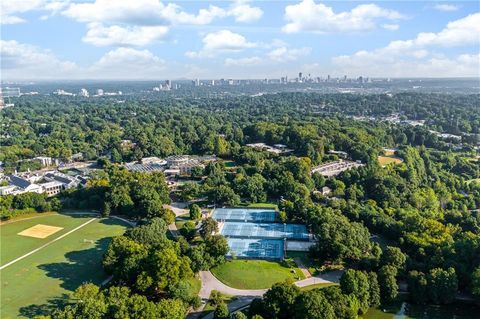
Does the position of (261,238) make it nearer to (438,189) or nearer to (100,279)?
(100,279)

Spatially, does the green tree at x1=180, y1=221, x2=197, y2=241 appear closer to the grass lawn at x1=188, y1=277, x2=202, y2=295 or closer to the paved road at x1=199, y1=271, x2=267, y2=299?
the paved road at x1=199, y1=271, x2=267, y2=299

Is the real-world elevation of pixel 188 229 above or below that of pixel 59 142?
below

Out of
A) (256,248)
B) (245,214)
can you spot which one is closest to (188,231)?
(256,248)

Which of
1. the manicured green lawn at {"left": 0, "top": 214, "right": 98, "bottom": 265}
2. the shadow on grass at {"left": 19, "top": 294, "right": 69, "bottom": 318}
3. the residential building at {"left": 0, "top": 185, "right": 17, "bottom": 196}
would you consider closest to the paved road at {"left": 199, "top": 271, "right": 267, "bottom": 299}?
the shadow on grass at {"left": 19, "top": 294, "right": 69, "bottom": 318}

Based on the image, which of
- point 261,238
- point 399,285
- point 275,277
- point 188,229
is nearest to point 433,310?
point 399,285

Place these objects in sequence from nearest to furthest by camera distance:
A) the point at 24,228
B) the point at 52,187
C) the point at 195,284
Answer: the point at 195,284 → the point at 24,228 → the point at 52,187

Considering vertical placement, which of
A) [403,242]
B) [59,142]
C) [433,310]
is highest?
[59,142]

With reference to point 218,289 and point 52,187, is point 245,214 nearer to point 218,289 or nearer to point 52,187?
point 218,289
